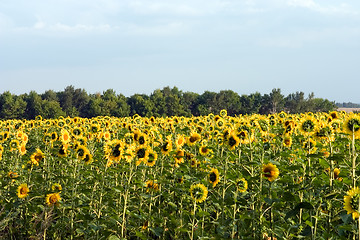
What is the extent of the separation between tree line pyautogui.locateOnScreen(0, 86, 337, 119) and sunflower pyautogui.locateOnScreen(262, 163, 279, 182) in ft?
207

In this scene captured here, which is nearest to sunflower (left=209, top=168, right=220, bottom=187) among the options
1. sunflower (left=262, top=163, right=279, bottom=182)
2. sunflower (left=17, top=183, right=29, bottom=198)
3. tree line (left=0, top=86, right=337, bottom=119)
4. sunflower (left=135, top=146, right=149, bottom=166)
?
sunflower (left=262, top=163, right=279, bottom=182)

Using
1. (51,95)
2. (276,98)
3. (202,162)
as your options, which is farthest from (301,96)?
(202,162)

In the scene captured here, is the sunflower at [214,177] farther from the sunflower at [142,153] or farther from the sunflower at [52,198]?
the sunflower at [52,198]

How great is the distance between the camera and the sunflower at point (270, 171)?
445 cm

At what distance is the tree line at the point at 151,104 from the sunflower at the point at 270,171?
63.0 metres

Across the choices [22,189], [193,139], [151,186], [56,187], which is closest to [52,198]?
[56,187]

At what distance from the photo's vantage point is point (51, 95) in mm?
89000

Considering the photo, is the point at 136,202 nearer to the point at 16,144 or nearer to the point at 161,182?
the point at 161,182

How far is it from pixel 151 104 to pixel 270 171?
68.3m

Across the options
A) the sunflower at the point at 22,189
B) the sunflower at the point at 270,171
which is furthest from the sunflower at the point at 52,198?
the sunflower at the point at 270,171

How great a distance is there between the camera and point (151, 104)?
72312 millimetres

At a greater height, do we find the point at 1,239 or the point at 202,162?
the point at 202,162

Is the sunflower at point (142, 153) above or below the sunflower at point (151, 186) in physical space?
above

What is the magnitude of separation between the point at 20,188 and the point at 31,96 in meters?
80.7
